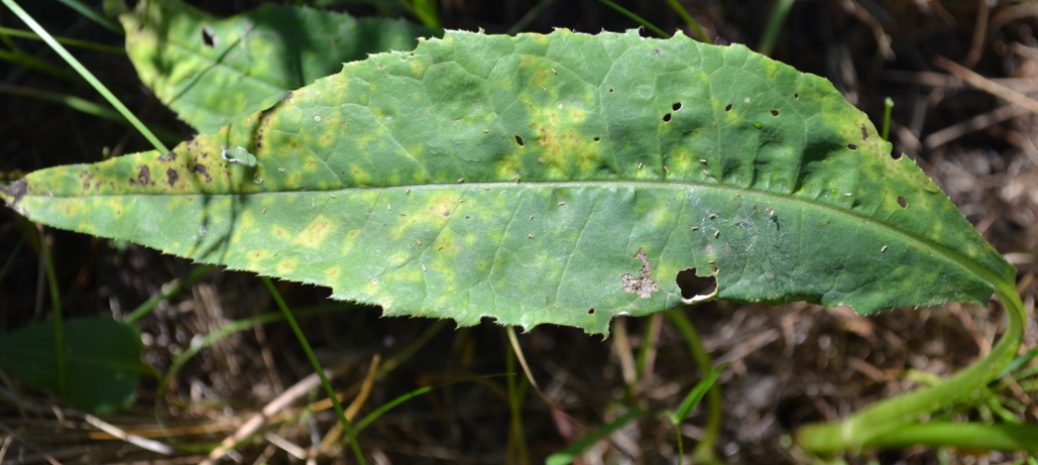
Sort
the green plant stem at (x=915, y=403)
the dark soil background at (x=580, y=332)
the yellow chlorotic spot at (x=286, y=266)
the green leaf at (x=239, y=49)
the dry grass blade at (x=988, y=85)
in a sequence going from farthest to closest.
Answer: the dry grass blade at (x=988, y=85) < the dark soil background at (x=580, y=332) < the green leaf at (x=239, y=49) < the green plant stem at (x=915, y=403) < the yellow chlorotic spot at (x=286, y=266)

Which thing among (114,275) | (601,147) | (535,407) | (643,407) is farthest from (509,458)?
(114,275)

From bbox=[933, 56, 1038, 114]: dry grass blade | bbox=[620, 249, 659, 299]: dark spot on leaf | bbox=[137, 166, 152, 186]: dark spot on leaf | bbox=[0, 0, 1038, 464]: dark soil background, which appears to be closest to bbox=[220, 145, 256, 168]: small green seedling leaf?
bbox=[137, 166, 152, 186]: dark spot on leaf

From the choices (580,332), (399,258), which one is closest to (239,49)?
(399,258)

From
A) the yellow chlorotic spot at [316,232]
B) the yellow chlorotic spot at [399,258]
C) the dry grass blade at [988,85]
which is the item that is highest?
the yellow chlorotic spot at [316,232]

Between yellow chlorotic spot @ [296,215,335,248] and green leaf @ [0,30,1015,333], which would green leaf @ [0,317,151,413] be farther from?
yellow chlorotic spot @ [296,215,335,248]

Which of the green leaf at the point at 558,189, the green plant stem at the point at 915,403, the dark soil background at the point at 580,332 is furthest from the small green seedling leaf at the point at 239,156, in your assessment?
the green plant stem at the point at 915,403

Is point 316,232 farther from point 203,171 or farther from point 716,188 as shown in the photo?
point 716,188

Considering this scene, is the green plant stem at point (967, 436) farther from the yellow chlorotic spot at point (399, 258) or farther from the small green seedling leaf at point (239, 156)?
the small green seedling leaf at point (239, 156)

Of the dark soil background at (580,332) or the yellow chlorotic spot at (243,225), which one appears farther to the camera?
the dark soil background at (580,332)
